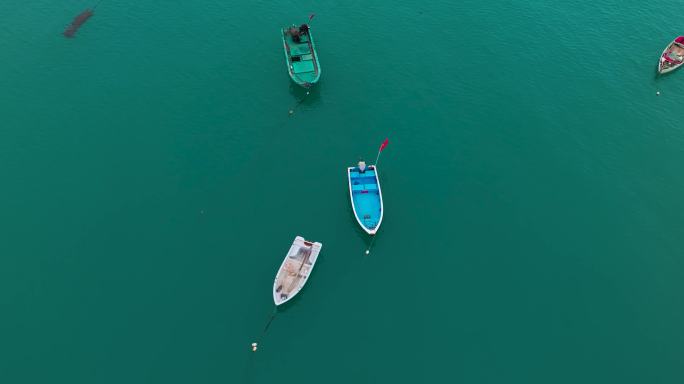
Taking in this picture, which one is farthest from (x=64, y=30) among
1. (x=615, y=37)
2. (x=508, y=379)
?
(x=615, y=37)

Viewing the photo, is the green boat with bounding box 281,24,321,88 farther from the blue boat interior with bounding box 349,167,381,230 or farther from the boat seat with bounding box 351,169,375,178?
the blue boat interior with bounding box 349,167,381,230

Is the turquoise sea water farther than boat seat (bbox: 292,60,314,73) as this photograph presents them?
No

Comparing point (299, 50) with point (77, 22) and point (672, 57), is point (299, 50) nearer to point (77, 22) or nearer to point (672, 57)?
point (77, 22)

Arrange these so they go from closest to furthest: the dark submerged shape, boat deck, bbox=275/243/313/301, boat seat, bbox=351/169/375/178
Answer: boat deck, bbox=275/243/313/301, boat seat, bbox=351/169/375/178, the dark submerged shape

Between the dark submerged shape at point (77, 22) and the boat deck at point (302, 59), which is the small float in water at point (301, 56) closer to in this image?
the boat deck at point (302, 59)

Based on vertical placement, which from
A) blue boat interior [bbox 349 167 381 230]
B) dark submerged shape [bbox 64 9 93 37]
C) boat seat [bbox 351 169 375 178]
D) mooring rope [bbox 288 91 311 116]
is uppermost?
dark submerged shape [bbox 64 9 93 37]

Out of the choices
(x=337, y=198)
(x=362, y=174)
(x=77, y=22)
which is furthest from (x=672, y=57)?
(x=77, y=22)

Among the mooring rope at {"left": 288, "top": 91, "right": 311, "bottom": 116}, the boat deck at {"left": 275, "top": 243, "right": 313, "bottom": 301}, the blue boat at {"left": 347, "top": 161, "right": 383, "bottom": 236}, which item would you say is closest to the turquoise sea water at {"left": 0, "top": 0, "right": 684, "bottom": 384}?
the mooring rope at {"left": 288, "top": 91, "right": 311, "bottom": 116}

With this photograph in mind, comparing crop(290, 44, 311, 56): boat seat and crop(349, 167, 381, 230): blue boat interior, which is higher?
crop(290, 44, 311, 56): boat seat
